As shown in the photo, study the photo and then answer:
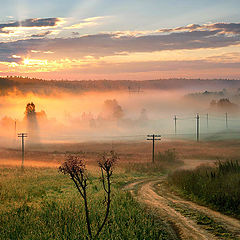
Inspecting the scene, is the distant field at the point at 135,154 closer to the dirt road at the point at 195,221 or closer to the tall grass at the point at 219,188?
the tall grass at the point at 219,188

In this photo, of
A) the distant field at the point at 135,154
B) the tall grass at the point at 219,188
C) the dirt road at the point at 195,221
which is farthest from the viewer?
the distant field at the point at 135,154

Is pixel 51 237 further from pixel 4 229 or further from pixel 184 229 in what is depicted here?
pixel 184 229

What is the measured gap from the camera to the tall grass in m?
20.5

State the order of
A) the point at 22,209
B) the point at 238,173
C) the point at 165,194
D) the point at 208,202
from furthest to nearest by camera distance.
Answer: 1. the point at 165,194
2. the point at 238,173
3. the point at 208,202
4. the point at 22,209

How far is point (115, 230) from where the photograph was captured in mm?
14047

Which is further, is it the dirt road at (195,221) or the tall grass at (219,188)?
the tall grass at (219,188)

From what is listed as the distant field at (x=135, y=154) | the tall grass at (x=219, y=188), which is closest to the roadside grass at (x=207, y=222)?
the tall grass at (x=219, y=188)

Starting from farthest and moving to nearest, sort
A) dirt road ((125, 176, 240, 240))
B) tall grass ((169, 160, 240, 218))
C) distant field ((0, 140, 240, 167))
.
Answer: distant field ((0, 140, 240, 167)) → tall grass ((169, 160, 240, 218)) → dirt road ((125, 176, 240, 240))

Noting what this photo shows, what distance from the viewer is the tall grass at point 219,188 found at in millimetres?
20516

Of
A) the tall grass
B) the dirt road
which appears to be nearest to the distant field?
the tall grass

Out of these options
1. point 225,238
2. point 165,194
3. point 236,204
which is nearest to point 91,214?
point 225,238

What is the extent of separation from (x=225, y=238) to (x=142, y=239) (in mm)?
3626

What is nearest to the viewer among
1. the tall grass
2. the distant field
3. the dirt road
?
the dirt road

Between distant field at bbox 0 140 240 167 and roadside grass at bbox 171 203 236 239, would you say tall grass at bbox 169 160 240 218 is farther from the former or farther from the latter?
distant field at bbox 0 140 240 167
